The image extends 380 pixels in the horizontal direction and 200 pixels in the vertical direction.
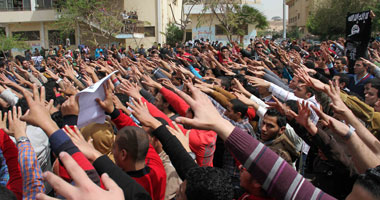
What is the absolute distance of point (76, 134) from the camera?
2.10 m

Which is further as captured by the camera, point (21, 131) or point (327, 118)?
point (21, 131)

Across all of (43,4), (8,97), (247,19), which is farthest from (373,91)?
(43,4)

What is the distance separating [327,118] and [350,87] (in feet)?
15.5

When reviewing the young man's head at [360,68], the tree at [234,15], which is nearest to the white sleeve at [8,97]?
the young man's head at [360,68]

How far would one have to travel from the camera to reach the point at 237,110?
3840 mm

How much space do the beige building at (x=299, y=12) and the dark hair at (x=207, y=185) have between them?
5803cm

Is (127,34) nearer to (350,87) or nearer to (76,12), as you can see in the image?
(76,12)

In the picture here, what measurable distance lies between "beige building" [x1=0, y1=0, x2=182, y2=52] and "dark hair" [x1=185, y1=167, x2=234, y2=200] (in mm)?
29487

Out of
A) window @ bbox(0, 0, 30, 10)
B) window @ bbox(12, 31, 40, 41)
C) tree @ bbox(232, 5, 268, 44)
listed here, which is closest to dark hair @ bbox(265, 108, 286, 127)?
tree @ bbox(232, 5, 268, 44)

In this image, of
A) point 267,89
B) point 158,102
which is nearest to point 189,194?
point 158,102

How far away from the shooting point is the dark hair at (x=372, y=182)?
149 centimetres

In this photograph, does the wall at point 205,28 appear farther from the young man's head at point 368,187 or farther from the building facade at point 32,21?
the young man's head at point 368,187

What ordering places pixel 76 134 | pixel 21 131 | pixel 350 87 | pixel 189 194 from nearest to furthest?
pixel 189 194, pixel 76 134, pixel 21 131, pixel 350 87

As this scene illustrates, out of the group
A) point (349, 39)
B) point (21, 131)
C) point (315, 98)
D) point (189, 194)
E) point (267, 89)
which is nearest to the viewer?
point (189, 194)
